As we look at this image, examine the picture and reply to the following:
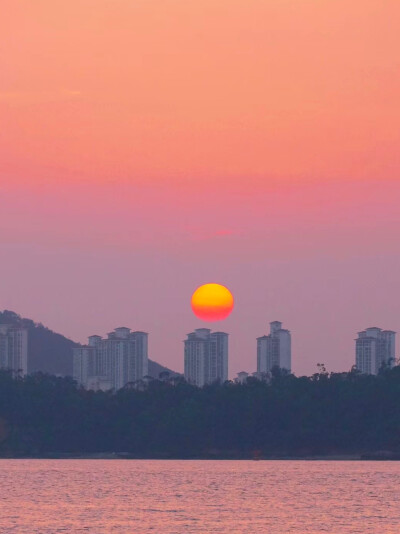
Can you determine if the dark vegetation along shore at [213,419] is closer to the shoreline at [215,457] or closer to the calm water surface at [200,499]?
the shoreline at [215,457]

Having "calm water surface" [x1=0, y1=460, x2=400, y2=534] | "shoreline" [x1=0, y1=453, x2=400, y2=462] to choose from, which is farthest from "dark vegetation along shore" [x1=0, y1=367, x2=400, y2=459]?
"calm water surface" [x1=0, y1=460, x2=400, y2=534]

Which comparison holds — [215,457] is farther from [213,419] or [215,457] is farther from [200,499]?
[200,499]

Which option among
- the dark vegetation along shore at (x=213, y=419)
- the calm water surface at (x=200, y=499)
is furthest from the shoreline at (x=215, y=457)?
the calm water surface at (x=200, y=499)

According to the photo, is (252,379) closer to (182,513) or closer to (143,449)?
(143,449)

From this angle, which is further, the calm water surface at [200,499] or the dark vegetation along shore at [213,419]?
the dark vegetation along shore at [213,419]

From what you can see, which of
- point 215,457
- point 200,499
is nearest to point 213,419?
point 215,457
